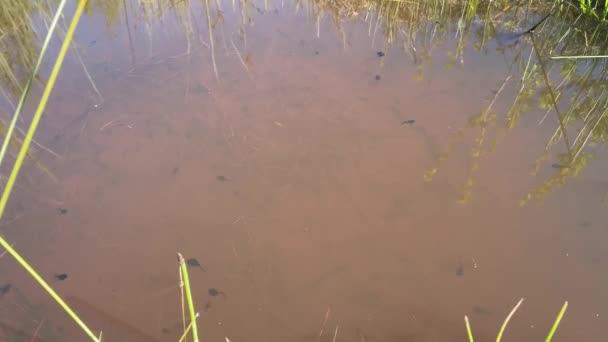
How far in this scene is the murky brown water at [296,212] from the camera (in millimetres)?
1147

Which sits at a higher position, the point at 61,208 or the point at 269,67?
the point at 269,67

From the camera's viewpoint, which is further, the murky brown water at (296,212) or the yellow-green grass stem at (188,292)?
the murky brown water at (296,212)

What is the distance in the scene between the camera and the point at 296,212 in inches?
54.2

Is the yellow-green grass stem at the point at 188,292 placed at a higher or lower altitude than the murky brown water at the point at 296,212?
higher

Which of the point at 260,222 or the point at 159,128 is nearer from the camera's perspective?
the point at 260,222

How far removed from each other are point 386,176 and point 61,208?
1035 mm

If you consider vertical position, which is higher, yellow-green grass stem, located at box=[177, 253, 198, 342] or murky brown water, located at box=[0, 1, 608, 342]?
yellow-green grass stem, located at box=[177, 253, 198, 342]

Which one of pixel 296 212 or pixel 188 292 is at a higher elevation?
pixel 188 292

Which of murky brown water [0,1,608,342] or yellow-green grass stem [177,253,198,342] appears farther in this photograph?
murky brown water [0,1,608,342]

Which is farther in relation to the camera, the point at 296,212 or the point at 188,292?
the point at 296,212

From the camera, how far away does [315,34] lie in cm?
206

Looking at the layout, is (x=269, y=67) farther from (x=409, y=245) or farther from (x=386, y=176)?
(x=409, y=245)

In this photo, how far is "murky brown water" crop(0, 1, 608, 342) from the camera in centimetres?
115

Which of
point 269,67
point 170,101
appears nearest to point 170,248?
point 170,101
